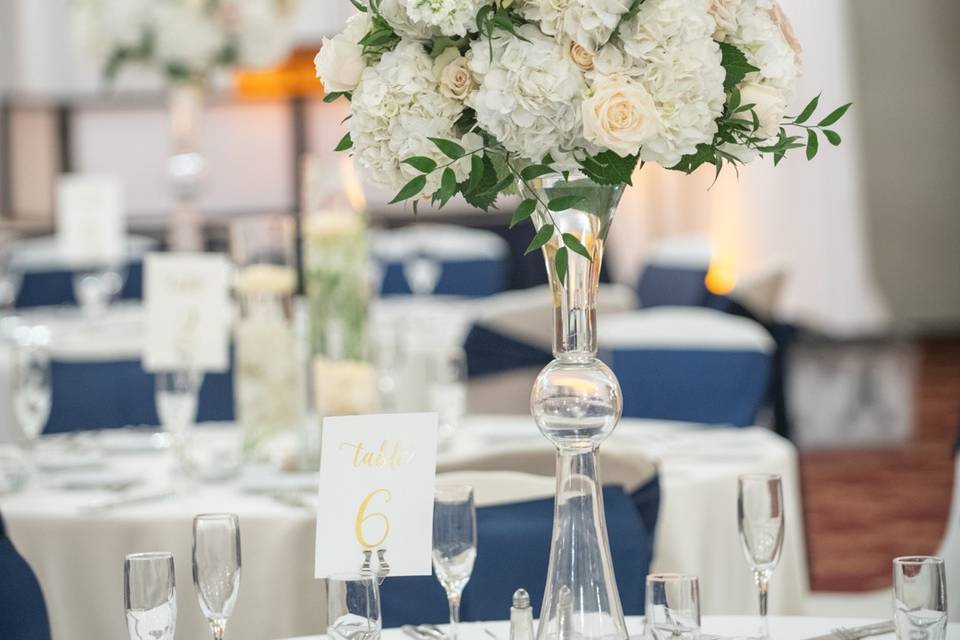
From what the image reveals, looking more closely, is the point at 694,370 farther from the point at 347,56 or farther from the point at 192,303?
the point at 347,56

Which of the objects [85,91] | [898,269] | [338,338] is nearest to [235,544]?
[338,338]

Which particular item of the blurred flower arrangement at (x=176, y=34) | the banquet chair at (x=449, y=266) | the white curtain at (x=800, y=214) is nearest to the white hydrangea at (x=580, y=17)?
the blurred flower arrangement at (x=176, y=34)

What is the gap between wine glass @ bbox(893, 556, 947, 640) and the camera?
51.4 inches

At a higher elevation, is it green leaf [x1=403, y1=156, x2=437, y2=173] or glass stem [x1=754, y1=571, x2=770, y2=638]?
green leaf [x1=403, y1=156, x2=437, y2=173]

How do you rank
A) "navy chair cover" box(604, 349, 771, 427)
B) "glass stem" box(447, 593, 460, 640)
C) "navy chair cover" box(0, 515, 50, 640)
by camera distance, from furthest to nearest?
1. "navy chair cover" box(604, 349, 771, 427)
2. "navy chair cover" box(0, 515, 50, 640)
3. "glass stem" box(447, 593, 460, 640)

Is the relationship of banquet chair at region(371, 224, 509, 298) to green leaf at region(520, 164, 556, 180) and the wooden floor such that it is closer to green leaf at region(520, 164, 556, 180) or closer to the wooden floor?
the wooden floor

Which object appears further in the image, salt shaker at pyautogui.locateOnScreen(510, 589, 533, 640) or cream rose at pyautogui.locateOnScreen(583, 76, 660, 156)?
salt shaker at pyautogui.locateOnScreen(510, 589, 533, 640)

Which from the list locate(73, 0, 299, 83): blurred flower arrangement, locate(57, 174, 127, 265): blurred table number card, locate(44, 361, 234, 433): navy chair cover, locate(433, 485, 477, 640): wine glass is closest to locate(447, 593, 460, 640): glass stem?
locate(433, 485, 477, 640): wine glass

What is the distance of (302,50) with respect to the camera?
8398 millimetres

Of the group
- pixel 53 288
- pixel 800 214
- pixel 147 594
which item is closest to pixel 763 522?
pixel 147 594

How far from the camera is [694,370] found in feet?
11.5

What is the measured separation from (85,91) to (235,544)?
30.1 feet

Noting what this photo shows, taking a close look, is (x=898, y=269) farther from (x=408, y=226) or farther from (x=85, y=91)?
(x=85, y=91)

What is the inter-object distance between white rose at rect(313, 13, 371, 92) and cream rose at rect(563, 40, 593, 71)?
20 cm
